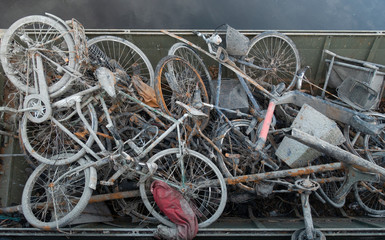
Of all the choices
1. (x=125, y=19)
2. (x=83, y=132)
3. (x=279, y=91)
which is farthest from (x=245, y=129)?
(x=125, y=19)

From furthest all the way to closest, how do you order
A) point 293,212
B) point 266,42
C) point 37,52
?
1. point 266,42
2. point 293,212
3. point 37,52

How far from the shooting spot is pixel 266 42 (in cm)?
511

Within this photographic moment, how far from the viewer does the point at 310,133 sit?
388 cm

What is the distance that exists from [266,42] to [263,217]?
3309 millimetres

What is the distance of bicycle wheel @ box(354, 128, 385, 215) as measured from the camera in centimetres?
426

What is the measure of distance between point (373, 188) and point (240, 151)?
2.27 metres

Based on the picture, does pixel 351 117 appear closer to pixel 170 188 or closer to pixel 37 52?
pixel 170 188

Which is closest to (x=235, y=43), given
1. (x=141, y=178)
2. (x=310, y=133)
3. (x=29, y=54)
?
(x=310, y=133)

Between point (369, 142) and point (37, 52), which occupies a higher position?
point (37, 52)

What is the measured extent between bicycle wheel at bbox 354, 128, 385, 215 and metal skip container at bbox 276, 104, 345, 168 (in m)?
1.01

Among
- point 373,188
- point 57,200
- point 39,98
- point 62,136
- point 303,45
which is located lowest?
point 57,200

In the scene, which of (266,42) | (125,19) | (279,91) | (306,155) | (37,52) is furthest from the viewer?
(125,19)

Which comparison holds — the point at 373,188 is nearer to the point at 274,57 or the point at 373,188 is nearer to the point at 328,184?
the point at 328,184

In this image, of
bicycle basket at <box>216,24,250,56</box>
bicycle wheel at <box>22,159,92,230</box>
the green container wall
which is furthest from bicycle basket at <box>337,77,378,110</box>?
bicycle wheel at <box>22,159,92,230</box>
